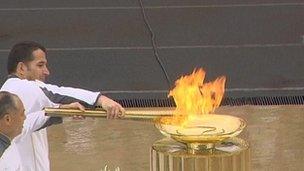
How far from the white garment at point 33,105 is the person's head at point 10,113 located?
476 mm

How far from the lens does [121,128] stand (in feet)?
22.2

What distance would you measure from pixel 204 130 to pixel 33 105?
5.92 ft

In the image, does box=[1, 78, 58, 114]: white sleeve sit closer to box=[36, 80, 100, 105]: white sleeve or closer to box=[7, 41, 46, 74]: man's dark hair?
box=[36, 80, 100, 105]: white sleeve

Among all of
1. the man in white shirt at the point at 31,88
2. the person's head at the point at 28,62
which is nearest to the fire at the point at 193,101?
the man in white shirt at the point at 31,88

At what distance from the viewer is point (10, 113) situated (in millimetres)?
2619

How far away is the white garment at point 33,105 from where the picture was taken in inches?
137

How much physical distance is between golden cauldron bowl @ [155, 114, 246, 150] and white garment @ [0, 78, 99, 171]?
46.5 inches

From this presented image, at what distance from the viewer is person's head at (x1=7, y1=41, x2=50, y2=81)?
386cm

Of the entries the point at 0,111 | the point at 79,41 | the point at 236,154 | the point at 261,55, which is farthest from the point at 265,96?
the point at 236,154

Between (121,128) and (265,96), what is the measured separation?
4.62 ft

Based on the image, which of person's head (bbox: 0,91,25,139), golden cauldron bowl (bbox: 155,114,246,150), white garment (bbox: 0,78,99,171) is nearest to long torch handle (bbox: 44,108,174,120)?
golden cauldron bowl (bbox: 155,114,246,150)

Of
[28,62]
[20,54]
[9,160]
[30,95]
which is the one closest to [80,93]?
[9,160]

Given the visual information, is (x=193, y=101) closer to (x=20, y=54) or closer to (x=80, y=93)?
(x=80, y=93)

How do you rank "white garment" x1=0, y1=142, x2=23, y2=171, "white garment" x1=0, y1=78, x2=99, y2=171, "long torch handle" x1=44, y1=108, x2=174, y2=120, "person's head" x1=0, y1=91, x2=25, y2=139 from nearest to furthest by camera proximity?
"long torch handle" x1=44, y1=108, x2=174, y2=120 → "person's head" x1=0, y1=91, x2=25, y2=139 → "white garment" x1=0, y1=142, x2=23, y2=171 → "white garment" x1=0, y1=78, x2=99, y2=171
